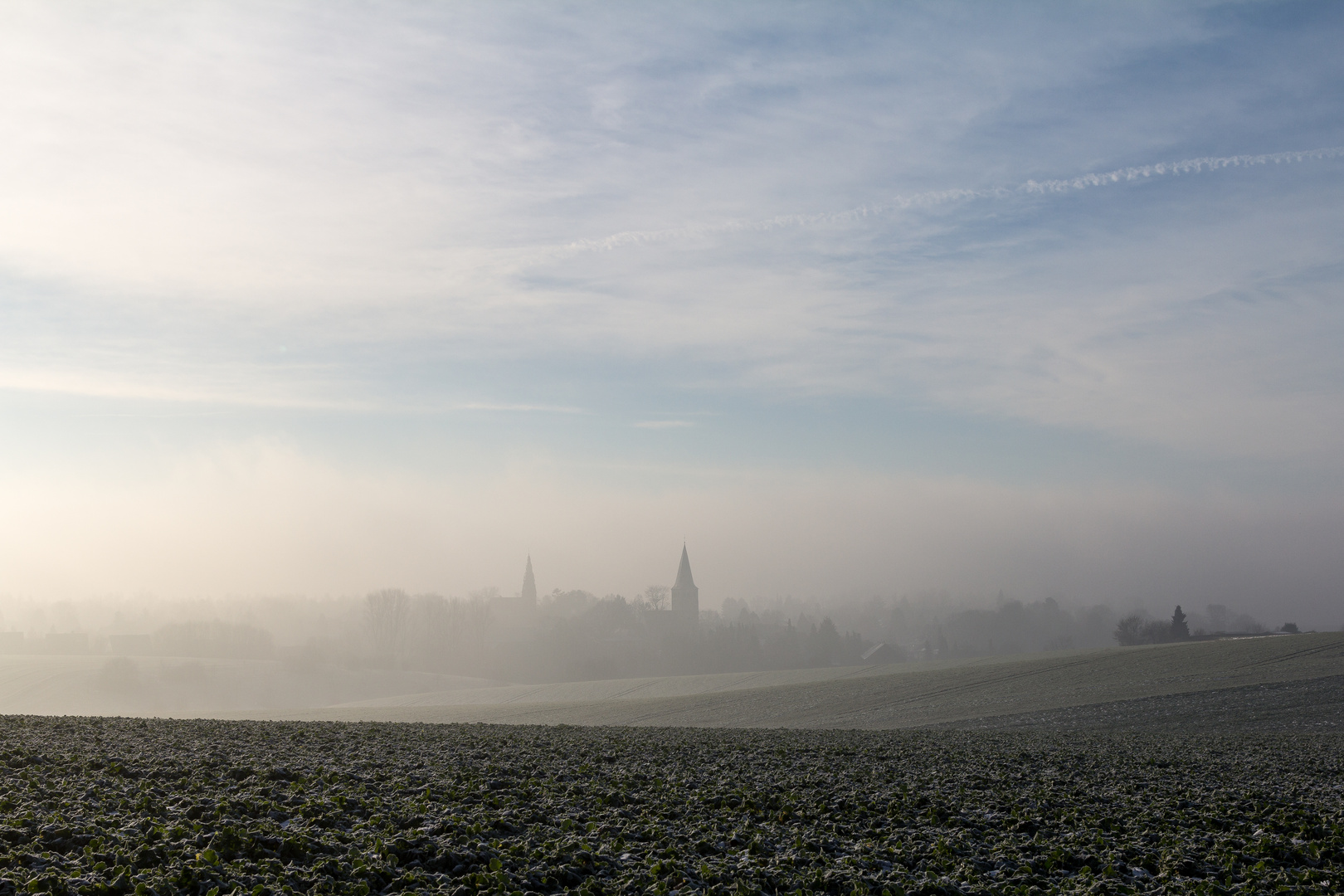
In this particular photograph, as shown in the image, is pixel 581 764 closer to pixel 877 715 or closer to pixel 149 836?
pixel 149 836

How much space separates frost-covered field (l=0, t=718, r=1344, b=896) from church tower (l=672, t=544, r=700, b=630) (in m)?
143

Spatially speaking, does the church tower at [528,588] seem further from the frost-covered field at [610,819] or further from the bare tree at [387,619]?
the frost-covered field at [610,819]

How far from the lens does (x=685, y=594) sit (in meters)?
164

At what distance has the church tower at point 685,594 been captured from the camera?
161625 mm

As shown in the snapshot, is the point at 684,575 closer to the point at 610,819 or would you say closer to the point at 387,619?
the point at 387,619

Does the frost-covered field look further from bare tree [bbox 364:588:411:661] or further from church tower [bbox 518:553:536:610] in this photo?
church tower [bbox 518:553:536:610]

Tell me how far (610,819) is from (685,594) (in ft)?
505

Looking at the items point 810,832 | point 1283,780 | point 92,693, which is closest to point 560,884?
point 810,832

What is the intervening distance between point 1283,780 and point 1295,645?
50.0 m

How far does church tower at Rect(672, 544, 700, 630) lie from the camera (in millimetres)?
161625

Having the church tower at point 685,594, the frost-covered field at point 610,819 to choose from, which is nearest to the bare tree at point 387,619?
the church tower at point 685,594

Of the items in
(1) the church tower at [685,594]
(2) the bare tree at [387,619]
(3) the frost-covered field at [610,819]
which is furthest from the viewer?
(1) the church tower at [685,594]

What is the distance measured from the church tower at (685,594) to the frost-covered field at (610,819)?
143m

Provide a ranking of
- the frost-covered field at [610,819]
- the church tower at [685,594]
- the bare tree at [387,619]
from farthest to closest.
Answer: the church tower at [685,594] → the bare tree at [387,619] → the frost-covered field at [610,819]
